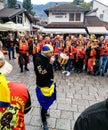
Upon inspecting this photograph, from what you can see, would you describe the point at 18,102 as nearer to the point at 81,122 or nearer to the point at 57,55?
the point at 81,122

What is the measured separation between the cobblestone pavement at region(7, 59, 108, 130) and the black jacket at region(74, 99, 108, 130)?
351 centimetres

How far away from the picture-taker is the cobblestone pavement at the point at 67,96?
201 inches

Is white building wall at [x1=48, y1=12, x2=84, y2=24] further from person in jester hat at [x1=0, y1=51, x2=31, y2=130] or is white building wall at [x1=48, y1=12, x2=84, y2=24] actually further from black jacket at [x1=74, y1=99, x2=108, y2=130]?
black jacket at [x1=74, y1=99, x2=108, y2=130]

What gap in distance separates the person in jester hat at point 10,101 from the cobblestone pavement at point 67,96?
256cm

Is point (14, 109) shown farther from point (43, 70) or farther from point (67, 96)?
point (67, 96)

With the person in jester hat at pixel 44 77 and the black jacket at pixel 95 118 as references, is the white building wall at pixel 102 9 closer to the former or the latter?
the person in jester hat at pixel 44 77

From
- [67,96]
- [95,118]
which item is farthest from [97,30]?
[95,118]

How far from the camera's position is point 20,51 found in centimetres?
1019

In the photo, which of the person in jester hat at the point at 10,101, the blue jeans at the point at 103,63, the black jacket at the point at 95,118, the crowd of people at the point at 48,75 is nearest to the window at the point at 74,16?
the crowd of people at the point at 48,75

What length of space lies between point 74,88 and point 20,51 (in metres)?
3.55

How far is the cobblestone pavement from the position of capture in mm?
5102

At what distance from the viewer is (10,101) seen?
2197 millimetres

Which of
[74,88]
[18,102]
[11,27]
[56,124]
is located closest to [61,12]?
[11,27]

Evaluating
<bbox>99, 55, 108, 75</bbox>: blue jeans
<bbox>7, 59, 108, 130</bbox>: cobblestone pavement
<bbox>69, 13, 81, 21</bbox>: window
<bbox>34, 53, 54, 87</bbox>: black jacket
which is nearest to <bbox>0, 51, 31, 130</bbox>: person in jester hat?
<bbox>34, 53, 54, 87</bbox>: black jacket
